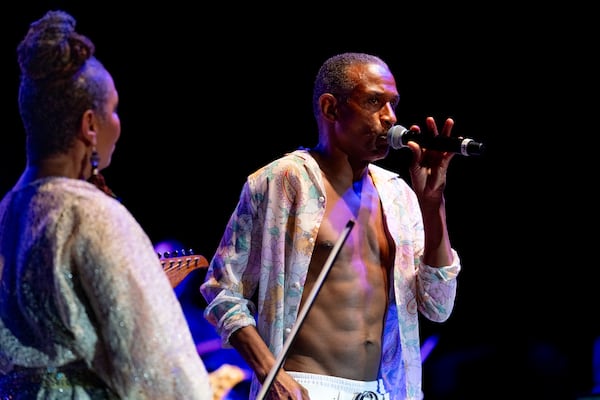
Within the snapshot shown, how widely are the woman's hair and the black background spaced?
2.74 meters

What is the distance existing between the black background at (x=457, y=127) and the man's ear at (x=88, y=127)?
2.77 meters

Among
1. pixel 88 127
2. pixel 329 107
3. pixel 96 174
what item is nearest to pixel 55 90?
pixel 88 127

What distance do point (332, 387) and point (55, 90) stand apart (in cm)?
155

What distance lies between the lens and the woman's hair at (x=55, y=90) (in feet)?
6.62

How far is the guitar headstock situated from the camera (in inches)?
142

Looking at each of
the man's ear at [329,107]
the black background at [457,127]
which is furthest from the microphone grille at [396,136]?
the black background at [457,127]

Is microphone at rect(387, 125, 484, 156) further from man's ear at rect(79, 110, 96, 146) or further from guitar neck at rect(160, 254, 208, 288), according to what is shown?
man's ear at rect(79, 110, 96, 146)

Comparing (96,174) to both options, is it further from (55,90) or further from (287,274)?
(287,274)

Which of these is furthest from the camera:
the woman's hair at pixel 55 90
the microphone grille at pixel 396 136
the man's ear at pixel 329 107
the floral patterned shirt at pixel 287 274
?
the man's ear at pixel 329 107

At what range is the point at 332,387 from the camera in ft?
10.2

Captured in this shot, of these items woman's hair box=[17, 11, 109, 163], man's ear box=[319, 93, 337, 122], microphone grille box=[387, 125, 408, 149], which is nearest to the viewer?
woman's hair box=[17, 11, 109, 163]

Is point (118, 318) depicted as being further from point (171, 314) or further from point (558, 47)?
point (558, 47)

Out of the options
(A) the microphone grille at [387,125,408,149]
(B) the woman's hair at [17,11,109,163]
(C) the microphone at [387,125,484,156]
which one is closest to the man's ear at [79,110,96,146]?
(B) the woman's hair at [17,11,109,163]

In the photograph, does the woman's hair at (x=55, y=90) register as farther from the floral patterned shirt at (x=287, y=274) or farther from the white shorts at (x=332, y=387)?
the white shorts at (x=332, y=387)
